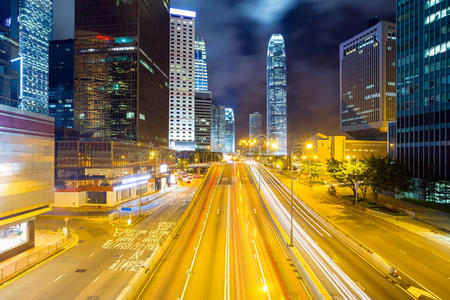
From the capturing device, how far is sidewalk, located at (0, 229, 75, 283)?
22.6 metres

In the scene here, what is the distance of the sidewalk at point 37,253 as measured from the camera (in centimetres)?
2260

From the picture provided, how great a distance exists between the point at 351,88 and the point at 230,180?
134 m

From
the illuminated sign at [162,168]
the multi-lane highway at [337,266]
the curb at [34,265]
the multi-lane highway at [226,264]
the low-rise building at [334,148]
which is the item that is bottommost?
the curb at [34,265]

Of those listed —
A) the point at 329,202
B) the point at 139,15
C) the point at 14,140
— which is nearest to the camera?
the point at 14,140

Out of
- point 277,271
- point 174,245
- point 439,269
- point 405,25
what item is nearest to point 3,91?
point 174,245

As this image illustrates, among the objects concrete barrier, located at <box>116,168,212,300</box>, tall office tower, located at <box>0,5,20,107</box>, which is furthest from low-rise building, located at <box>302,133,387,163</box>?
tall office tower, located at <box>0,5,20,107</box>

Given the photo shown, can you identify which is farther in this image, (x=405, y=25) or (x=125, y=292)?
(x=405, y=25)

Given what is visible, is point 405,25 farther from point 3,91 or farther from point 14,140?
point 3,91

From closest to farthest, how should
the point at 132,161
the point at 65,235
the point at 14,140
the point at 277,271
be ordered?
the point at 277,271
the point at 14,140
the point at 65,235
the point at 132,161

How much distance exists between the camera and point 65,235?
104 feet

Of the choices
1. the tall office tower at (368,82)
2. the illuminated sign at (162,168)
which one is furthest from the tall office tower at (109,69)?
the tall office tower at (368,82)

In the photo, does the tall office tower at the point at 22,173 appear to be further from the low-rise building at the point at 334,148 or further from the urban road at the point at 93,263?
the low-rise building at the point at 334,148

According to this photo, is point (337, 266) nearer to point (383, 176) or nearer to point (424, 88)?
point (383, 176)

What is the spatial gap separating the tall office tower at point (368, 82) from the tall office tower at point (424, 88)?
94664mm
